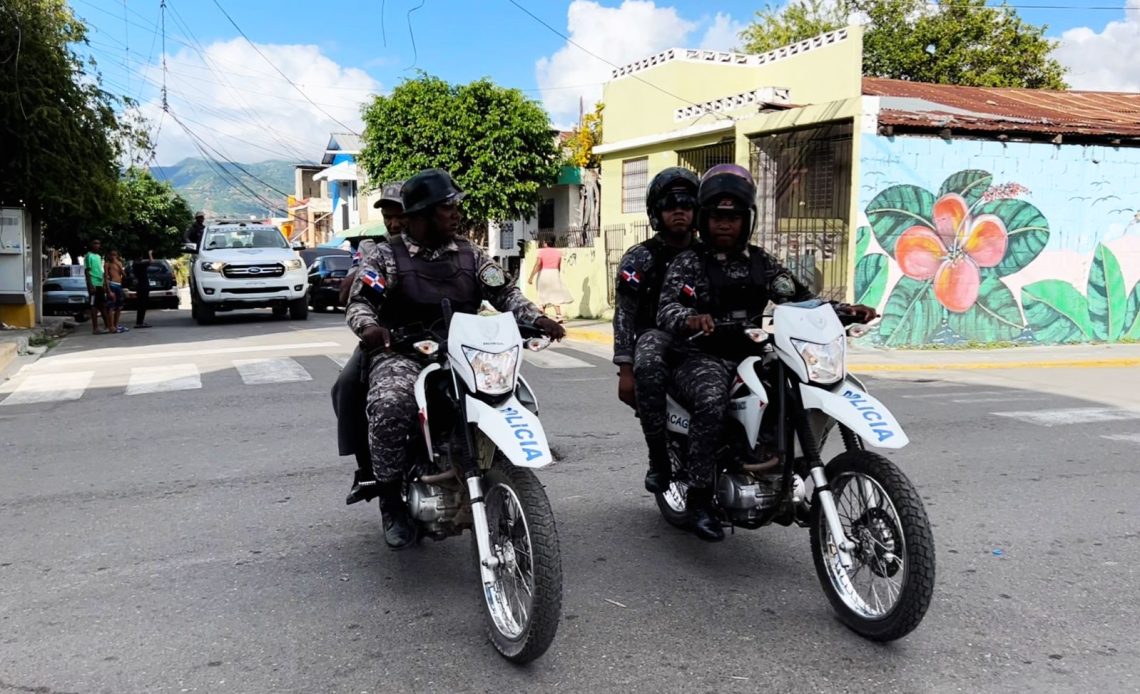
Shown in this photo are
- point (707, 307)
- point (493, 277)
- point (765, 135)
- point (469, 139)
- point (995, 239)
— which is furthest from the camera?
point (469, 139)

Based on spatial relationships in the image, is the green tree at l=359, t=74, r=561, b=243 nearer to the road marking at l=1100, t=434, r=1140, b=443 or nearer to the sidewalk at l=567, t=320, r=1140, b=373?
the sidewalk at l=567, t=320, r=1140, b=373

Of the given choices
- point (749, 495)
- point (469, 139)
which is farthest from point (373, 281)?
point (469, 139)

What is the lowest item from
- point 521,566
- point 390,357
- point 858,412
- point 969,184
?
point 521,566

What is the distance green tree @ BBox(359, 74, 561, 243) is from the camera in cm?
2688

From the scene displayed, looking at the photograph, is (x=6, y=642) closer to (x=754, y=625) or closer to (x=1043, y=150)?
(x=754, y=625)

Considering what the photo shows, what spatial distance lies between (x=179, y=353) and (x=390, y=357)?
1040cm

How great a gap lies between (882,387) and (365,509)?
6571 millimetres

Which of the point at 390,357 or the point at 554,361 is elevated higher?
the point at 390,357

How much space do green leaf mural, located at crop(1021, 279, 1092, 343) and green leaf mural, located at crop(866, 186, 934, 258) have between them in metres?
2.18

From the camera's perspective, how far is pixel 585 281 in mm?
21500

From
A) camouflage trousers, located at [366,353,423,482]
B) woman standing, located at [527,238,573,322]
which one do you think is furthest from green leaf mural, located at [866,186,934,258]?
camouflage trousers, located at [366,353,423,482]

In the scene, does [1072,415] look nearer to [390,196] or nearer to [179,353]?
[390,196]

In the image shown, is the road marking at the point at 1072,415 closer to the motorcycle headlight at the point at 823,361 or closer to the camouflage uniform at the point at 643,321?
the camouflage uniform at the point at 643,321

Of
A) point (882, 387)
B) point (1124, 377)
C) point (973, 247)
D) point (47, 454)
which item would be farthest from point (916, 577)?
point (973, 247)
